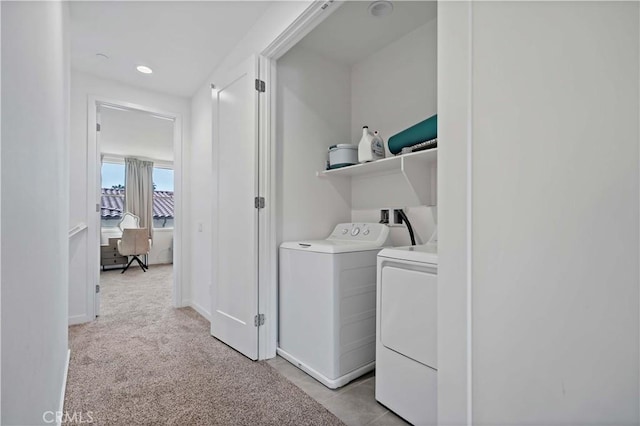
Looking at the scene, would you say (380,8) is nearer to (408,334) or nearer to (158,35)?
(158,35)

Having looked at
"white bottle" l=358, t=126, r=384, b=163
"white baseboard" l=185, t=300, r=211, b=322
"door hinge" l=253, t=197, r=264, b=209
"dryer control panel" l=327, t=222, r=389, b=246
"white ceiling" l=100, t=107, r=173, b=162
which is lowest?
"white baseboard" l=185, t=300, r=211, b=322

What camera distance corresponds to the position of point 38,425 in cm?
82

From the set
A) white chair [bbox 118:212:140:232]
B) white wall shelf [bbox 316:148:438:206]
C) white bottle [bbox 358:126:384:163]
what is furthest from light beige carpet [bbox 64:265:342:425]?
white chair [bbox 118:212:140:232]

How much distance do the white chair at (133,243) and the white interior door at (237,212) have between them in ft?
12.7

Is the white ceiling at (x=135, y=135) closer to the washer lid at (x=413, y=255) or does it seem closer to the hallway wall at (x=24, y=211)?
the hallway wall at (x=24, y=211)

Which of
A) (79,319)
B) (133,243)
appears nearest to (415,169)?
(79,319)

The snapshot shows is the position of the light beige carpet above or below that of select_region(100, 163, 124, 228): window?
below

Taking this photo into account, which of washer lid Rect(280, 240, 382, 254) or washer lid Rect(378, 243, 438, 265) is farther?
washer lid Rect(280, 240, 382, 254)

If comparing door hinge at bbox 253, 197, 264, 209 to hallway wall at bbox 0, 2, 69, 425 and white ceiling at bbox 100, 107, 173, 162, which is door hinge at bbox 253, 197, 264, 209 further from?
white ceiling at bbox 100, 107, 173, 162

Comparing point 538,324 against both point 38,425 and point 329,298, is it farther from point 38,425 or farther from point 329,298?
point 38,425

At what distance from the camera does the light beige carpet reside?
1.50m

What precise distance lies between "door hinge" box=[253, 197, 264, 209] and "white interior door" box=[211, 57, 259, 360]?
1.0 inches

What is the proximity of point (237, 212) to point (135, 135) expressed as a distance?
4.07 m

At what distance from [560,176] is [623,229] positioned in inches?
6.1
